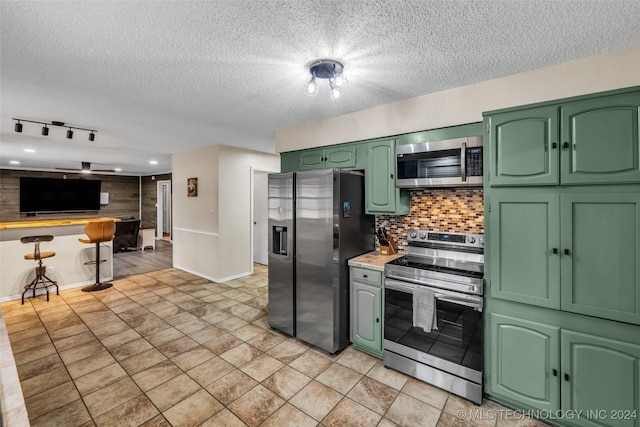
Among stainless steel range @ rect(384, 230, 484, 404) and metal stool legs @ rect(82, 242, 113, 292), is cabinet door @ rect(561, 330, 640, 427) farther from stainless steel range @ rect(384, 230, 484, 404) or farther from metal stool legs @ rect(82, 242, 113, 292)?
metal stool legs @ rect(82, 242, 113, 292)

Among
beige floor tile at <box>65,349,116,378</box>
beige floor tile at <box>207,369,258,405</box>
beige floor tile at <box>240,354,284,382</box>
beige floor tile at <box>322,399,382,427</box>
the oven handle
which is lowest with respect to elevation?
beige floor tile at <box>322,399,382,427</box>

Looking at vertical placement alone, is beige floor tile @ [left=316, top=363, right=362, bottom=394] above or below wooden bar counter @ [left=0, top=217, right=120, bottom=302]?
below

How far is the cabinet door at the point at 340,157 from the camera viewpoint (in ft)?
10.4

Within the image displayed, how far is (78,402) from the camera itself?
7.09 ft

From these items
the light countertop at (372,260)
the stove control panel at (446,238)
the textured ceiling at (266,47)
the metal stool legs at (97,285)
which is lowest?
the metal stool legs at (97,285)

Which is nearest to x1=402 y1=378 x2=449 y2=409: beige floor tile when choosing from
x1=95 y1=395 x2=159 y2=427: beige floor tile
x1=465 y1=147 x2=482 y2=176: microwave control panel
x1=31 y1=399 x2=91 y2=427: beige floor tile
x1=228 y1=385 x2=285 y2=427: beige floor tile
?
x1=228 y1=385 x2=285 y2=427: beige floor tile

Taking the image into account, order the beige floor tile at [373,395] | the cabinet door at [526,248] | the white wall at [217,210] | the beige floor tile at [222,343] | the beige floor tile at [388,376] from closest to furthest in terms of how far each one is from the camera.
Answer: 1. the cabinet door at [526,248]
2. the beige floor tile at [373,395]
3. the beige floor tile at [388,376]
4. the beige floor tile at [222,343]
5. the white wall at [217,210]

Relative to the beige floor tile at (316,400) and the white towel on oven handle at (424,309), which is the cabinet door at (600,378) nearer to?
the white towel on oven handle at (424,309)

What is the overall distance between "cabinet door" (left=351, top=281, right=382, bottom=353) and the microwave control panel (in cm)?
131

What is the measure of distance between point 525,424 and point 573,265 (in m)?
1.14

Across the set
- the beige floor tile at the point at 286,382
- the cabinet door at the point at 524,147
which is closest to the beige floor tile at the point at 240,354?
the beige floor tile at the point at 286,382

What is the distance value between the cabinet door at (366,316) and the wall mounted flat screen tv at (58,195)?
9531mm

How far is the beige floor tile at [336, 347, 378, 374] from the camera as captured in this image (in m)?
2.62

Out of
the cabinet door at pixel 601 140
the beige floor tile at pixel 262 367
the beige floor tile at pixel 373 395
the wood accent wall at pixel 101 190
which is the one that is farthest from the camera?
the wood accent wall at pixel 101 190
